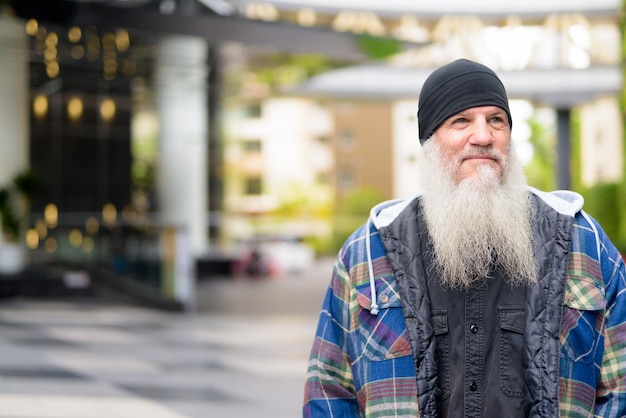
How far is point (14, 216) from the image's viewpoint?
2067 cm

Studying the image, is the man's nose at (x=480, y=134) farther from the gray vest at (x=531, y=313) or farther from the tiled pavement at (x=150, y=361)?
the tiled pavement at (x=150, y=361)

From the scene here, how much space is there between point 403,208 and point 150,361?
8.52 meters

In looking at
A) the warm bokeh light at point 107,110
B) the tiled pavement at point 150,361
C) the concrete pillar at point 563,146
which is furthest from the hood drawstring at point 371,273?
the warm bokeh light at point 107,110

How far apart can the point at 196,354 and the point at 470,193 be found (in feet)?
30.2

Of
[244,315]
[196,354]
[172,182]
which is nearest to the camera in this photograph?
[196,354]

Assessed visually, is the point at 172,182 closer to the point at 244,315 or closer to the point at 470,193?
the point at 244,315

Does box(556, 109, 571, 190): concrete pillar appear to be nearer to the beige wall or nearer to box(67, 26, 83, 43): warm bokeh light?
box(67, 26, 83, 43): warm bokeh light

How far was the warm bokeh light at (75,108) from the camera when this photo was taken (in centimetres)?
2919

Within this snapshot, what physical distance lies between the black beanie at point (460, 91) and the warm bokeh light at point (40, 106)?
84.5 ft

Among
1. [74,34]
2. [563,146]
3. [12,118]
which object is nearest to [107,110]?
[12,118]

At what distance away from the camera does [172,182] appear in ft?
100

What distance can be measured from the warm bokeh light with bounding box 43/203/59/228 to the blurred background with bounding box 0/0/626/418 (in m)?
0.08

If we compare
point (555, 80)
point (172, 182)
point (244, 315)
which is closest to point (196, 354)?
point (244, 315)

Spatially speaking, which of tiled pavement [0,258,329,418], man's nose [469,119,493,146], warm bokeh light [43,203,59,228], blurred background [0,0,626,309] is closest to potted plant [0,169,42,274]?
blurred background [0,0,626,309]
